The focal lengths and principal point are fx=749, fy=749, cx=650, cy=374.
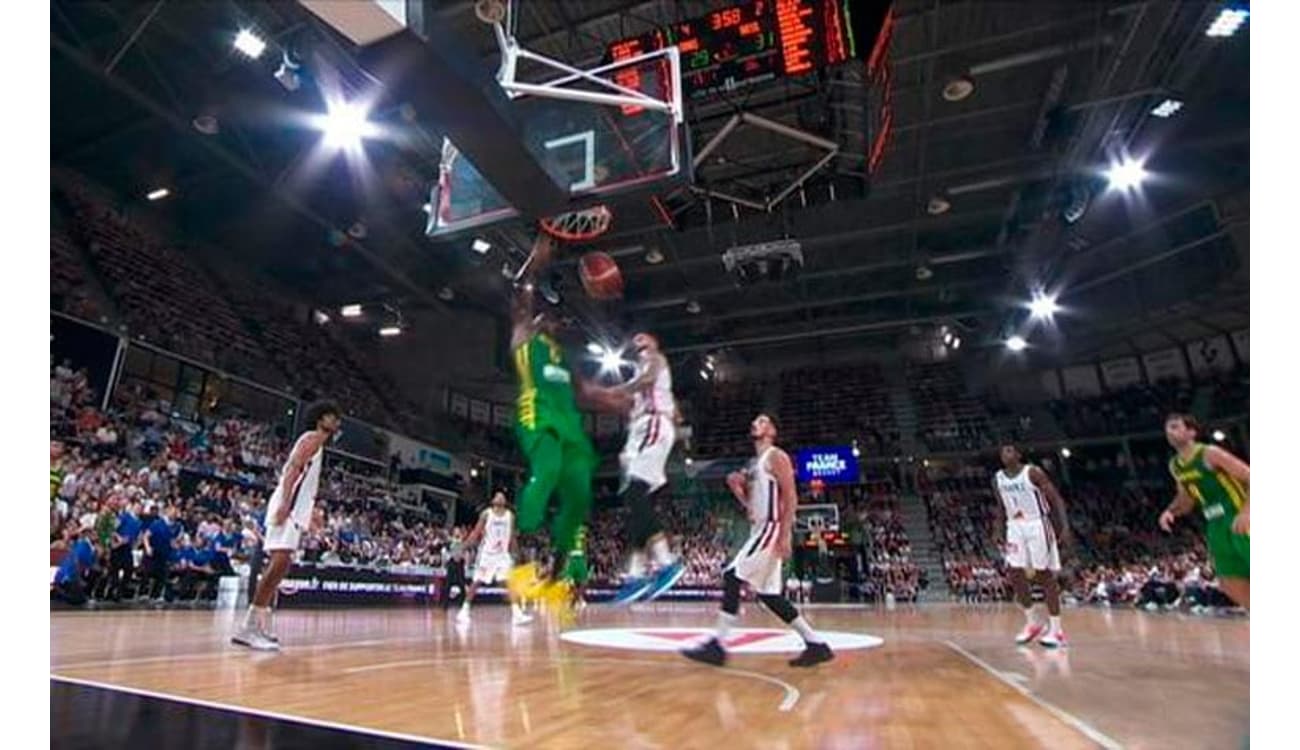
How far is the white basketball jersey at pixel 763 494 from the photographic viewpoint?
4840 millimetres

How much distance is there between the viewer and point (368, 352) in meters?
21.6

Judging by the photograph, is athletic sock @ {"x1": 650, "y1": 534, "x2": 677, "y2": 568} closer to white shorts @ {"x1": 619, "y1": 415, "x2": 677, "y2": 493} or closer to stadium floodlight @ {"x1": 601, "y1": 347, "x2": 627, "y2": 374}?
white shorts @ {"x1": 619, "y1": 415, "x2": 677, "y2": 493}

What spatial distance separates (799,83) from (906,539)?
626 inches

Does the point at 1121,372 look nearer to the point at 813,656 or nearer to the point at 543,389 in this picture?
the point at 813,656

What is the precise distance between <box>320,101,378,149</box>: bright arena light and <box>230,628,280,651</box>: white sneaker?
7.24 m

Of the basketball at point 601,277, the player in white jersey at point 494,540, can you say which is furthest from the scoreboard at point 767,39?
the player in white jersey at point 494,540

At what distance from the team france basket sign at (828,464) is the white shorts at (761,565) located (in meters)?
17.2

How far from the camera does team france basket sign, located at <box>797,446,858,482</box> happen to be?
21281 mm

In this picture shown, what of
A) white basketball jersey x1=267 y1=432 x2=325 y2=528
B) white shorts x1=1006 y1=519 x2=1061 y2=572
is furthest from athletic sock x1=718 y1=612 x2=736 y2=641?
white shorts x1=1006 y1=519 x2=1061 y2=572

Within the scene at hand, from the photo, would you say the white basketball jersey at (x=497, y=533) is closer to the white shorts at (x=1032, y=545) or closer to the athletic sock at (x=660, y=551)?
the athletic sock at (x=660, y=551)

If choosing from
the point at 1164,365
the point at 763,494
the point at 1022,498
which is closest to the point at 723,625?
the point at 763,494

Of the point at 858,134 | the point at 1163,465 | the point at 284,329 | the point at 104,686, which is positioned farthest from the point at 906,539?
the point at 104,686

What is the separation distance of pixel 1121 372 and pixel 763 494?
2318 cm
